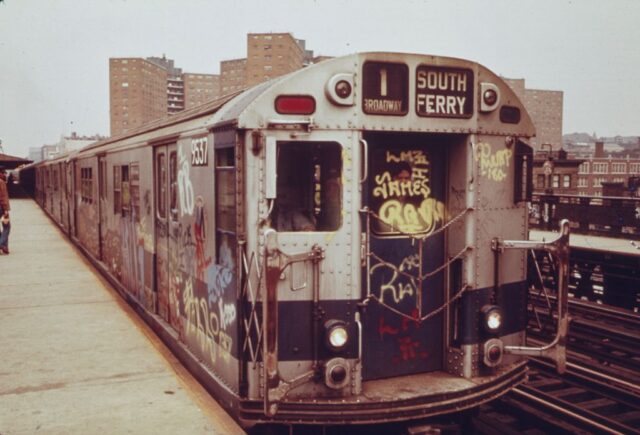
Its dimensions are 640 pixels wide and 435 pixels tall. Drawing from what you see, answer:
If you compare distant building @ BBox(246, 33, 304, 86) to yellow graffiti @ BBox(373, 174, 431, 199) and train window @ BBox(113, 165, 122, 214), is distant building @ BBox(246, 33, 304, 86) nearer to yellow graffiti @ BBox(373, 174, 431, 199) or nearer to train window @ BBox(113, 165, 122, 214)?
train window @ BBox(113, 165, 122, 214)

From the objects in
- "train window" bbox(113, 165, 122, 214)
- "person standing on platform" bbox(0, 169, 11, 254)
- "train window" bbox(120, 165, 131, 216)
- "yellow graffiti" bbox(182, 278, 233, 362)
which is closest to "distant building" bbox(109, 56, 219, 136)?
"person standing on platform" bbox(0, 169, 11, 254)

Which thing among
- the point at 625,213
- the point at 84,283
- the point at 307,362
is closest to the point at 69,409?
the point at 307,362

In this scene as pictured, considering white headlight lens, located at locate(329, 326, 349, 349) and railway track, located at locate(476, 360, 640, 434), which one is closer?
white headlight lens, located at locate(329, 326, 349, 349)

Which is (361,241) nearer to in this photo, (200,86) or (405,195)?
(405,195)

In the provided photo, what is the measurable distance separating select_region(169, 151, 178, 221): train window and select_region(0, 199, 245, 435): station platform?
1771 millimetres

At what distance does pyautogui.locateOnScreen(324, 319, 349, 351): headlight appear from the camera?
15.9 ft

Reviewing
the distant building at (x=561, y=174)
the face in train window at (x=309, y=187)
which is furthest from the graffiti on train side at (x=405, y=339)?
the distant building at (x=561, y=174)

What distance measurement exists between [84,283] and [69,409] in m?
7.00

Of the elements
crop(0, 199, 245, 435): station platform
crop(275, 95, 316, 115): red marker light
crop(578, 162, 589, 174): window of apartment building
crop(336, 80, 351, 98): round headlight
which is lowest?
crop(0, 199, 245, 435): station platform

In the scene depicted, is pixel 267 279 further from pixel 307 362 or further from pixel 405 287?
pixel 405 287

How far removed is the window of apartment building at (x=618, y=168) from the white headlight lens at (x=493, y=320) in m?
113

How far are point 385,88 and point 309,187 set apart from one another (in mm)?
995

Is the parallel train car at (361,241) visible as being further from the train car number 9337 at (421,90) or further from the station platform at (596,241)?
the station platform at (596,241)

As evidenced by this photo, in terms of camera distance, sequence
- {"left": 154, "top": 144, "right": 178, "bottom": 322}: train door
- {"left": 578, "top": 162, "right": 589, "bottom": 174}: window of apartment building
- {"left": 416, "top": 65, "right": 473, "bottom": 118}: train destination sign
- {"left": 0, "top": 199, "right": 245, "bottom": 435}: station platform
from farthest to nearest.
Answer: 1. {"left": 578, "top": 162, "right": 589, "bottom": 174}: window of apartment building
2. {"left": 154, "top": 144, "right": 178, "bottom": 322}: train door
3. {"left": 0, "top": 199, "right": 245, "bottom": 435}: station platform
4. {"left": 416, "top": 65, "right": 473, "bottom": 118}: train destination sign
